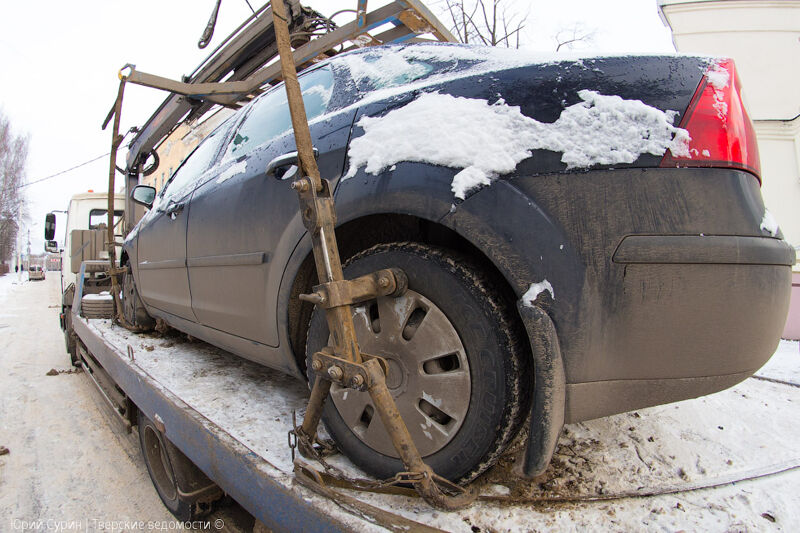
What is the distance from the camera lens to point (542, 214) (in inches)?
44.1

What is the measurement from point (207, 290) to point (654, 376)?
206 cm

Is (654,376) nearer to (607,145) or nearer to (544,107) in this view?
(607,145)

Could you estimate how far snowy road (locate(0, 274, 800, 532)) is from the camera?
111 cm

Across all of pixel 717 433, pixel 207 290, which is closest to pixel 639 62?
pixel 717 433

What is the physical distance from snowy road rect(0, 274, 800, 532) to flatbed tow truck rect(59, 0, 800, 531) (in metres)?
0.01

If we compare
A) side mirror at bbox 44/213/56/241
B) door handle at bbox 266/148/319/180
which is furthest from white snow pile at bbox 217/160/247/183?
side mirror at bbox 44/213/56/241

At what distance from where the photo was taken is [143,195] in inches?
143

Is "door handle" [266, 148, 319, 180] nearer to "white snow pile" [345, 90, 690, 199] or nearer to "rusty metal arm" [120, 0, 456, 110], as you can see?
"white snow pile" [345, 90, 690, 199]

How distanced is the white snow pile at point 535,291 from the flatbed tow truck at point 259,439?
542 millimetres

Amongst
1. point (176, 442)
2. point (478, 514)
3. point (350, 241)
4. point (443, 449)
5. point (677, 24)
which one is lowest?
point (176, 442)

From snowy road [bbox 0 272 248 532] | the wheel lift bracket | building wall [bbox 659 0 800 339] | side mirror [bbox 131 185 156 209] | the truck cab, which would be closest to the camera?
the wheel lift bracket

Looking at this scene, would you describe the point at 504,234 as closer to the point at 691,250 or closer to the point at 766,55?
the point at 691,250

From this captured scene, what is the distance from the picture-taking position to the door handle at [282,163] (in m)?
1.51

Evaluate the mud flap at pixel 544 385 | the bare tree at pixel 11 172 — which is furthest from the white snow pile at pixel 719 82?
the bare tree at pixel 11 172
